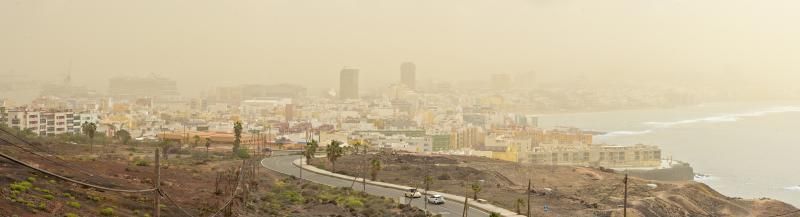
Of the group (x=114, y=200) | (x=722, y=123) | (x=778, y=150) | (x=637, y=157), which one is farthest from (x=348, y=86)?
(x=114, y=200)

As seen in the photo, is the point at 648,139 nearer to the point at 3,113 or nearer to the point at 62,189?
the point at 3,113

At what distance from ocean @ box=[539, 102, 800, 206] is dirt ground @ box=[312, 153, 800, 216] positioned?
2608 cm

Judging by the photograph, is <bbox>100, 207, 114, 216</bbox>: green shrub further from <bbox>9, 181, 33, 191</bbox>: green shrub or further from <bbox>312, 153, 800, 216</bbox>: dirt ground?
<bbox>312, 153, 800, 216</bbox>: dirt ground


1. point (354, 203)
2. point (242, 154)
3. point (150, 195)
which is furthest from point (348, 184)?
point (242, 154)

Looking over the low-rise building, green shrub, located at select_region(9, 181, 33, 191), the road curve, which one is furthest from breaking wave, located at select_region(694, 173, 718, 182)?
green shrub, located at select_region(9, 181, 33, 191)

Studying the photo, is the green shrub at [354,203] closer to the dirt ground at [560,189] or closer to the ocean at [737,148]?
the dirt ground at [560,189]

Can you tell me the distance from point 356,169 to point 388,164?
3.56 meters

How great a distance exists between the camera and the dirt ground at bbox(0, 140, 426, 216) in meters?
14.1

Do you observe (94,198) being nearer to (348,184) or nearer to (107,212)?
(107,212)

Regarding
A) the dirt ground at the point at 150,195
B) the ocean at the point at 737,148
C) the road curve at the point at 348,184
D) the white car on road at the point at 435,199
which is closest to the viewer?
the dirt ground at the point at 150,195

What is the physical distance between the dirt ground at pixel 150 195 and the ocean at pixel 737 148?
43240 mm

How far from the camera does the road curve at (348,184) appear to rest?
2147cm

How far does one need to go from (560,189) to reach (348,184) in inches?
365

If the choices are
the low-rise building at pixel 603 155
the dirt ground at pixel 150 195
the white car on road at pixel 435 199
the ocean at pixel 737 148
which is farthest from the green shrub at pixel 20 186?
the low-rise building at pixel 603 155
